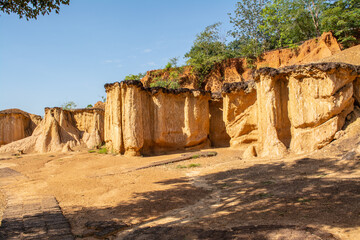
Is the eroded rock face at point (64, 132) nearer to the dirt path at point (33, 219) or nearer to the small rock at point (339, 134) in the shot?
the dirt path at point (33, 219)

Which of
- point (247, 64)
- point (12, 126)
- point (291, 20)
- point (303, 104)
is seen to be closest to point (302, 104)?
point (303, 104)

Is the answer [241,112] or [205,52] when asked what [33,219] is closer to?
[241,112]

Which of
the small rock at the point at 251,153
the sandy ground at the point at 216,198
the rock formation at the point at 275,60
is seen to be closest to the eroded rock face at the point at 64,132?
the sandy ground at the point at 216,198

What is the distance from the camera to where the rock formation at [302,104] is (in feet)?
32.1

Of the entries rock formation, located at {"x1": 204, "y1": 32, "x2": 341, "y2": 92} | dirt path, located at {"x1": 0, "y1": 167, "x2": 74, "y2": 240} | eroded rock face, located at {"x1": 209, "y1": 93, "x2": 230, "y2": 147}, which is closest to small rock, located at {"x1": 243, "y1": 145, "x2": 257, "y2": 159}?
eroded rock face, located at {"x1": 209, "y1": 93, "x2": 230, "y2": 147}

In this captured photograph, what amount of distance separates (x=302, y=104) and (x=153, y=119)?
8.23 meters

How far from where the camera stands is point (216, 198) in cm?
566

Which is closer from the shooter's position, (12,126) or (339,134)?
(339,134)

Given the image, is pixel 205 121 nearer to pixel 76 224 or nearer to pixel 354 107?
pixel 354 107

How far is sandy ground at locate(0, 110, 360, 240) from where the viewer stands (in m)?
3.68

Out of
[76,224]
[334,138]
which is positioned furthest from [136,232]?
[334,138]

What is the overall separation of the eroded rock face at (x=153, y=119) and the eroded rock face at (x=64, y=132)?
5831mm

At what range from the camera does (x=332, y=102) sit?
9.71m

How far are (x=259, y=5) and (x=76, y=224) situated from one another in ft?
99.8
